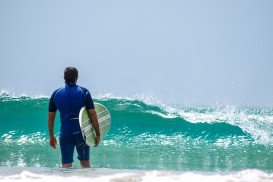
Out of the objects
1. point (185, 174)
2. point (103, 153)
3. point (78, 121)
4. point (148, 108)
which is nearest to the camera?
point (185, 174)

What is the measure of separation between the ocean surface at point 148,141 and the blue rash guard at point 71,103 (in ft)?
7.44

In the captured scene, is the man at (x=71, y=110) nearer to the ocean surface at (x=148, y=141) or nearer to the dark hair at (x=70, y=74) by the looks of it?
the dark hair at (x=70, y=74)

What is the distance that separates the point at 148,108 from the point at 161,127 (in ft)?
8.65

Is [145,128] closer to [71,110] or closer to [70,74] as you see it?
[71,110]

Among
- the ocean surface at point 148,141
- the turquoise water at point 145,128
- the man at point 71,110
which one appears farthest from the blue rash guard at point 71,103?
the turquoise water at point 145,128

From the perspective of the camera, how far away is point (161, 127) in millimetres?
18219

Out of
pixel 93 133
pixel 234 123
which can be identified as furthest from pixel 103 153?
pixel 234 123

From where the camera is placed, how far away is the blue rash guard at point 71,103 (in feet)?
16.0

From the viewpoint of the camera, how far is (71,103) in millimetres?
4898

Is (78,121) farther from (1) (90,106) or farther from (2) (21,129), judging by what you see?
(2) (21,129)

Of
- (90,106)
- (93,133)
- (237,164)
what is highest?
(90,106)

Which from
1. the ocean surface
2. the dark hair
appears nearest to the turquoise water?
the ocean surface

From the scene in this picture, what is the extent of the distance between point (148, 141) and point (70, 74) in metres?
10.8

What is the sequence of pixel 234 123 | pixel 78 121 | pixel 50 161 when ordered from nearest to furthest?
pixel 78 121
pixel 50 161
pixel 234 123
